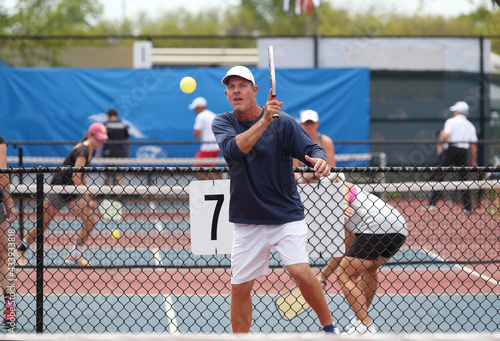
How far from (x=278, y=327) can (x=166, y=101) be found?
33.0 ft

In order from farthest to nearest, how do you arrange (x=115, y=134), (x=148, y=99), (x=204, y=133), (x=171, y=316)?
(x=148, y=99), (x=115, y=134), (x=204, y=133), (x=171, y=316)

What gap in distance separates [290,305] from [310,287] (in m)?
1.27

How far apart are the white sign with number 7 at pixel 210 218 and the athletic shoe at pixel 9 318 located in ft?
5.80

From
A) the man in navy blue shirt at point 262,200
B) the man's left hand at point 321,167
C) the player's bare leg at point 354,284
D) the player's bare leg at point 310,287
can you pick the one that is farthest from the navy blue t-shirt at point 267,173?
the player's bare leg at point 354,284

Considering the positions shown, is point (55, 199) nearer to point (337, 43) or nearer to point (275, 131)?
point (275, 131)

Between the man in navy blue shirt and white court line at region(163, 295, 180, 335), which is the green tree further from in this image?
the man in navy blue shirt

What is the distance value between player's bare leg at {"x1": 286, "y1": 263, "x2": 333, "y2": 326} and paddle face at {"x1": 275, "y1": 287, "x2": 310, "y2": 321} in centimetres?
117

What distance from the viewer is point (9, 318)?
555 cm

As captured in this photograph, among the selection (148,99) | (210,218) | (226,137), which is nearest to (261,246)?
(210,218)

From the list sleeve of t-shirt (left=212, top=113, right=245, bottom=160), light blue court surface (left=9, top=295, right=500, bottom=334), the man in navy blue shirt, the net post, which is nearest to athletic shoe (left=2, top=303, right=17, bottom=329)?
light blue court surface (left=9, top=295, right=500, bottom=334)

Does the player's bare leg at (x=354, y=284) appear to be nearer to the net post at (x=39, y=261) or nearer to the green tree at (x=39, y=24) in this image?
the net post at (x=39, y=261)

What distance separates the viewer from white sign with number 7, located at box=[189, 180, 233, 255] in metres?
4.99

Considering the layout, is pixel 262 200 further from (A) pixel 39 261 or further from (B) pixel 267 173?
(A) pixel 39 261

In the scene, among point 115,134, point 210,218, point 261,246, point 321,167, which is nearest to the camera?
point 321,167
